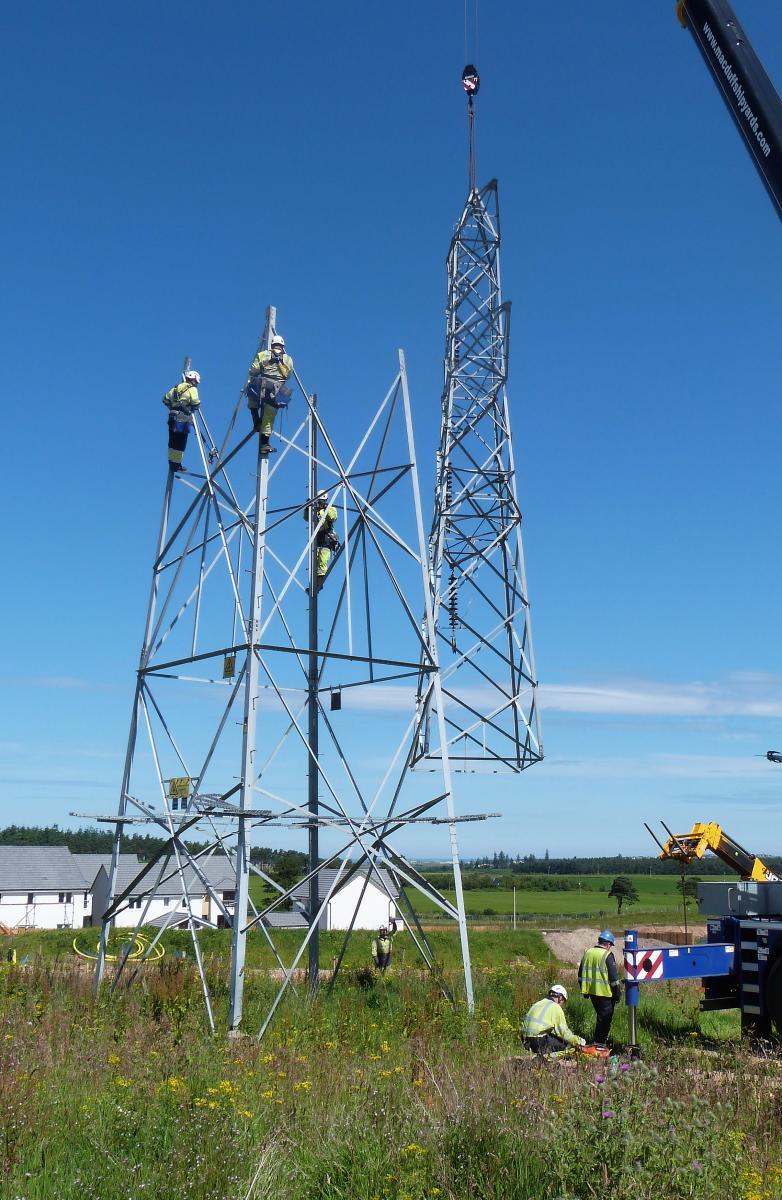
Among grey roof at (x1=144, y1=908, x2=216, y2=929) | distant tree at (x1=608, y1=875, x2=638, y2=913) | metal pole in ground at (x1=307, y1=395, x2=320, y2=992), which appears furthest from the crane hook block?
distant tree at (x1=608, y1=875, x2=638, y2=913)

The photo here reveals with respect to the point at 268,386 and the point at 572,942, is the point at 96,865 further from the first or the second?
the point at 268,386

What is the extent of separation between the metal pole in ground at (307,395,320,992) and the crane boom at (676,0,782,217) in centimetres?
684

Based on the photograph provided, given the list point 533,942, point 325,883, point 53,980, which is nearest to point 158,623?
point 53,980

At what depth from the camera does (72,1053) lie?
8.73 meters

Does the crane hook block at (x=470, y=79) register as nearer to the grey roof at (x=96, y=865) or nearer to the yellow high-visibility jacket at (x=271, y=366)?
the yellow high-visibility jacket at (x=271, y=366)

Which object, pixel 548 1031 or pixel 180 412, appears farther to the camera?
pixel 180 412

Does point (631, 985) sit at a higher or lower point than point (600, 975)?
lower

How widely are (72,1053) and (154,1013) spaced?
11.6ft

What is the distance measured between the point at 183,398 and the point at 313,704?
207 inches

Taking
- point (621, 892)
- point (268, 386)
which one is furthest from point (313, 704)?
point (621, 892)

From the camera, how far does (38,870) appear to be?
191 feet

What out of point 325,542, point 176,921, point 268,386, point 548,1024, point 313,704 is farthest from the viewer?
point 176,921

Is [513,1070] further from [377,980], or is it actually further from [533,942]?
[533,942]

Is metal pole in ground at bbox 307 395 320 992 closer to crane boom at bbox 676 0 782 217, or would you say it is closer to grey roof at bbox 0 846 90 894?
crane boom at bbox 676 0 782 217
